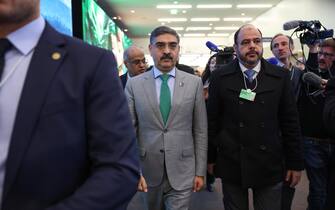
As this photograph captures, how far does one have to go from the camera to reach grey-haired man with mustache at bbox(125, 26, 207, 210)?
222 cm

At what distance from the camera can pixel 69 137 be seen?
0.83 m

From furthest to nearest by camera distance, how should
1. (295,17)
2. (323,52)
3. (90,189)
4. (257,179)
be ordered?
(295,17)
(323,52)
(257,179)
(90,189)

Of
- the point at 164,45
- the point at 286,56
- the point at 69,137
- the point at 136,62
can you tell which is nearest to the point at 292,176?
the point at 164,45

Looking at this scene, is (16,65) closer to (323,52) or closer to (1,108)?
(1,108)

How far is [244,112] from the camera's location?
88.5 inches

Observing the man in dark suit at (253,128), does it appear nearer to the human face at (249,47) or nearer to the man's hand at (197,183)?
the human face at (249,47)

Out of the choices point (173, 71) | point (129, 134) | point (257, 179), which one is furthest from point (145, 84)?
point (129, 134)

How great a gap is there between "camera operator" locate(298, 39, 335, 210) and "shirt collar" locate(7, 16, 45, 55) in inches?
94.9

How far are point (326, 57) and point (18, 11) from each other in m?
2.58

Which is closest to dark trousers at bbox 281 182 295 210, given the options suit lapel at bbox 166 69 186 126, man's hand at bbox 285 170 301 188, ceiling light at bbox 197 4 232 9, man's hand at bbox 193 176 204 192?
man's hand at bbox 285 170 301 188

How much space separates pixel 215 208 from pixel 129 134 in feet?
10.7

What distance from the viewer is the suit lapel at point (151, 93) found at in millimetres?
2221

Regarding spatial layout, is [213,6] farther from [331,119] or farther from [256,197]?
[331,119]

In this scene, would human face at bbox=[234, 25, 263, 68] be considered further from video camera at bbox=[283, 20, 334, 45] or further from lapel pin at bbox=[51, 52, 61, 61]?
lapel pin at bbox=[51, 52, 61, 61]
